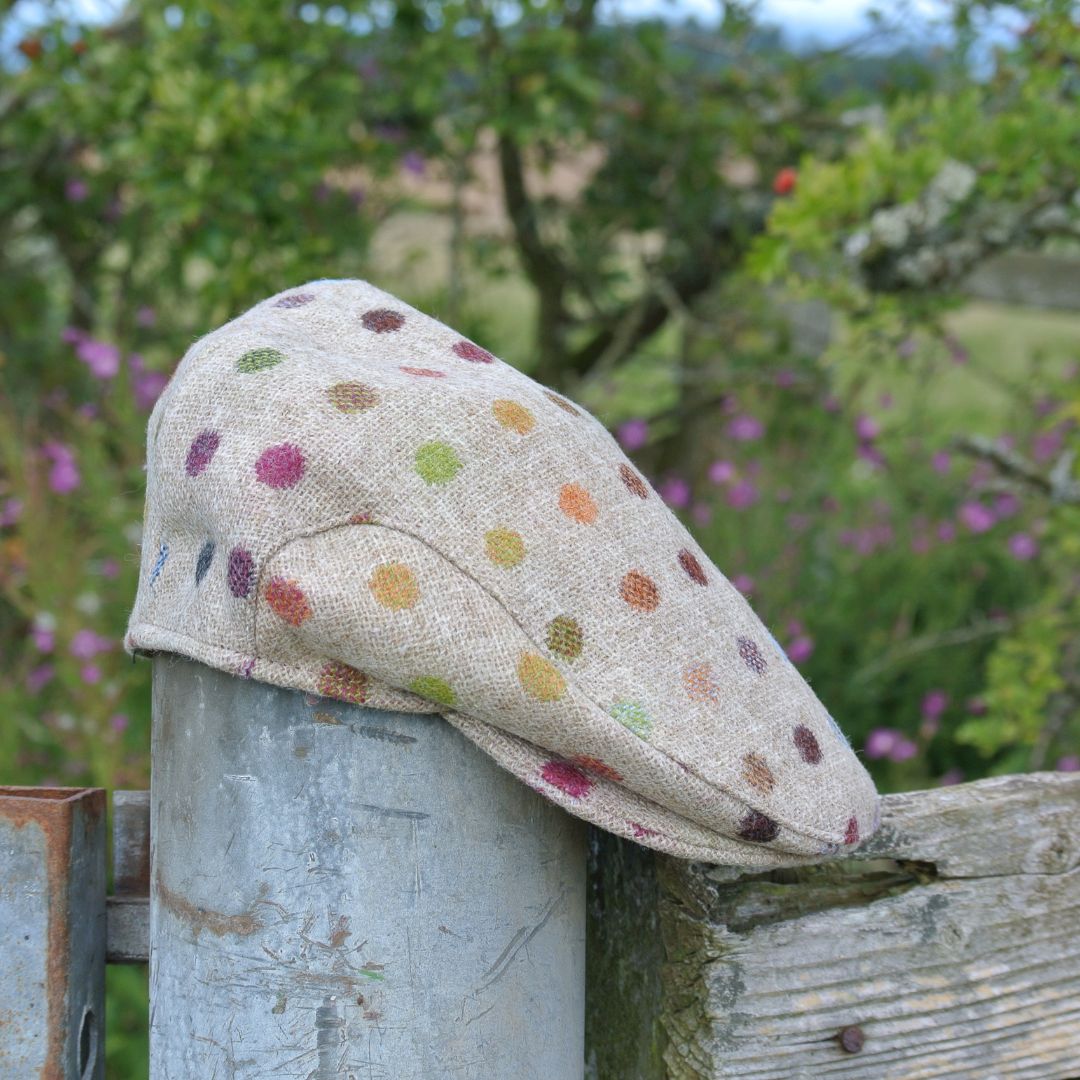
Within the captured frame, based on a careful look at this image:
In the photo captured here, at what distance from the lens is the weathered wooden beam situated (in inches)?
46.4

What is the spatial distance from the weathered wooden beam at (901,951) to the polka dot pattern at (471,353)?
0.49m

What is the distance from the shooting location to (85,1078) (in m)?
1.17

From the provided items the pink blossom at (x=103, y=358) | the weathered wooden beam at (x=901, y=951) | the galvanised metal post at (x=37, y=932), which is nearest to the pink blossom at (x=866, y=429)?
the pink blossom at (x=103, y=358)

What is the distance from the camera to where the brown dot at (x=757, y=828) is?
3.22 ft

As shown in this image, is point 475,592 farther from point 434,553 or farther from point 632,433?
point 632,433

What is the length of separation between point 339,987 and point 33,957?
31 cm

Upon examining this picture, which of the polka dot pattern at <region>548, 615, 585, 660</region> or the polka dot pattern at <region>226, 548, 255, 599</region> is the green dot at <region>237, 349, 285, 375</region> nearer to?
the polka dot pattern at <region>226, 548, 255, 599</region>

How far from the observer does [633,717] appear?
0.94m

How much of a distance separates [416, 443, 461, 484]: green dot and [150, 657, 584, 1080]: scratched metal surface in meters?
0.19

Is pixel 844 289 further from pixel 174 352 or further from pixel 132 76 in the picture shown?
pixel 174 352

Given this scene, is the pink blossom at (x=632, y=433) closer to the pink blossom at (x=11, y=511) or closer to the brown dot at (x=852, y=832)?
the pink blossom at (x=11, y=511)

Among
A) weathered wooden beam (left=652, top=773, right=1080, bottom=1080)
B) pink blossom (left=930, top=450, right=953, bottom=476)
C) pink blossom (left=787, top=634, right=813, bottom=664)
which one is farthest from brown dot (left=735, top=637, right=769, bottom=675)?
pink blossom (left=930, top=450, right=953, bottom=476)

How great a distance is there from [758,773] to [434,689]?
26cm

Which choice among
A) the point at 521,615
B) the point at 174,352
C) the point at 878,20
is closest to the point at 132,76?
the point at 174,352
